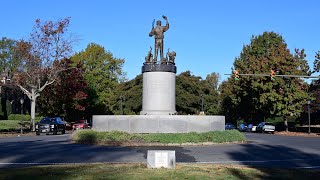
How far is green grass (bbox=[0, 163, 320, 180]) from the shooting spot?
1021 cm

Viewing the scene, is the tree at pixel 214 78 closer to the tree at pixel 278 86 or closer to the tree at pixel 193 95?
the tree at pixel 193 95

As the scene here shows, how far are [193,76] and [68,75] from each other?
3022 centimetres

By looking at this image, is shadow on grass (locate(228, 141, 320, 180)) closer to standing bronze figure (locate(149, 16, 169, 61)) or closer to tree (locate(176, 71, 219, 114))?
standing bronze figure (locate(149, 16, 169, 61))

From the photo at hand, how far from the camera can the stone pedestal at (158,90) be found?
1000 inches

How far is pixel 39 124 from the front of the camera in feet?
129

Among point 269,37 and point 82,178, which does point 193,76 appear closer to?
point 269,37

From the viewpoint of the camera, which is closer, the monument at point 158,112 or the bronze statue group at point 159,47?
the monument at point 158,112

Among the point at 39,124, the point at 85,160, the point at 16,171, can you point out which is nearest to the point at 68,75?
the point at 39,124

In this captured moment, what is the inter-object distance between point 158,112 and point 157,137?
415cm

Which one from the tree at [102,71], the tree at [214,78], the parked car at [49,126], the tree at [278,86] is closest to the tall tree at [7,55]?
the tree at [102,71]

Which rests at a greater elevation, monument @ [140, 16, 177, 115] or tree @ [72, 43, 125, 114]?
tree @ [72, 43, 125, 114]

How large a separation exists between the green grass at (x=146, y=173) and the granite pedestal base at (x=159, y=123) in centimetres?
1097

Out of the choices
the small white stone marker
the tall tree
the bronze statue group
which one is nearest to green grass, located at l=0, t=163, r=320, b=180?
the small white stone marker

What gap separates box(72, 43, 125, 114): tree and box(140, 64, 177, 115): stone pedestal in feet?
144
